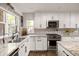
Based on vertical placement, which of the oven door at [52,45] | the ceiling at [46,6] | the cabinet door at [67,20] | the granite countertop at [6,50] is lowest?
the oven door at [52,45]

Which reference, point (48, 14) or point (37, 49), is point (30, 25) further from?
point (37, 49)

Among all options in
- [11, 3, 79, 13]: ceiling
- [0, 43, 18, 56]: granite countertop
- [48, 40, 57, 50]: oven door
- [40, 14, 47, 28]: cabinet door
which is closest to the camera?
[0, 43, 18, 56]: granite countertop

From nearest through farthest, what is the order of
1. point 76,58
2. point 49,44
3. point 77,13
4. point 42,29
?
1. point 76,58
2. point 49,44
3. point 77,13
4. point 42,29

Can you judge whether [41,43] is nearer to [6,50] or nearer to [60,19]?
[60,19]

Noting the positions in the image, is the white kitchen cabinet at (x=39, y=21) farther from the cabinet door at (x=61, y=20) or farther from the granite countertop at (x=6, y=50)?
the granite countertop at (x=6, y=50)

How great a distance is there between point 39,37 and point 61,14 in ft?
5.38

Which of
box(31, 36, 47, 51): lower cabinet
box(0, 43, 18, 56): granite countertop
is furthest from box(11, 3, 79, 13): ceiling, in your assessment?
box(0, 43, 18, 56): granite countertop

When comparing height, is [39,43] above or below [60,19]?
below

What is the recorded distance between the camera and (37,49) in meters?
5.63

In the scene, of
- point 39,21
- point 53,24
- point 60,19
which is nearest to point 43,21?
point 39,21

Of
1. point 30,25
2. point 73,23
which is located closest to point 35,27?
point 30,25

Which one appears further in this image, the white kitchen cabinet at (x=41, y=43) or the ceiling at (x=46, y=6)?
the white kitchen cabinet at (x=41, y=43)

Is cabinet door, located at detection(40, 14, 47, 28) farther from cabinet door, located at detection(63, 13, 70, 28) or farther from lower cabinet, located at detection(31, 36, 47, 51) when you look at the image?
cabinet door, located at detection(63, 13, 70, 28)

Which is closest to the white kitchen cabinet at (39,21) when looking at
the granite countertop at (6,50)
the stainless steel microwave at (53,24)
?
the stainless steel microwave at (53,24)
